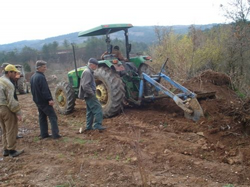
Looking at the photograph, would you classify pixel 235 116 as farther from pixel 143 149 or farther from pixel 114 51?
pixel 114 51

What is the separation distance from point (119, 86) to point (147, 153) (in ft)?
8.64

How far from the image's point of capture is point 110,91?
662 centimetres

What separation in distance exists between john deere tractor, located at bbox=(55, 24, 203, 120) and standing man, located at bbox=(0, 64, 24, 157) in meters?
2.53

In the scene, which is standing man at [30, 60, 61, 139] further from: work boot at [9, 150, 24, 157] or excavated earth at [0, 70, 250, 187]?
work boot at [9, 150, 24, 157]

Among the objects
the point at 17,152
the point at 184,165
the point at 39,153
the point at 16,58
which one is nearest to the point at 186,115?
the point at 184,165

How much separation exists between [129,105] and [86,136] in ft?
7.84

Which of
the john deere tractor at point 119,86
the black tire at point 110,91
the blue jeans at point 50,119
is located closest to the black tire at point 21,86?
the john deere tractor at point 119,86

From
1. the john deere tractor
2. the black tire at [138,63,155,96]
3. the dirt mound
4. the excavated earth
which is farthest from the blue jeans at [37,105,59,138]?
the dirt mound

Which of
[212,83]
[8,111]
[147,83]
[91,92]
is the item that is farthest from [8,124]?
[212,83]

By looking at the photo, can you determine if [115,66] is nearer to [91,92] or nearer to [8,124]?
[91,92]

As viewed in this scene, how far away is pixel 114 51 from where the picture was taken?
296 inches

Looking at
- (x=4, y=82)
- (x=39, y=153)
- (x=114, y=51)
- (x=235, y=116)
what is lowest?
(x=39, y=153)

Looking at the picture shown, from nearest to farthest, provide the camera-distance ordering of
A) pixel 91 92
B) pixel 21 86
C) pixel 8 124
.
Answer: pixel 8 124 → pixel 91 92 → pixel 21 86

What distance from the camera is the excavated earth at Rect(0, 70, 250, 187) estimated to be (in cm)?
352
